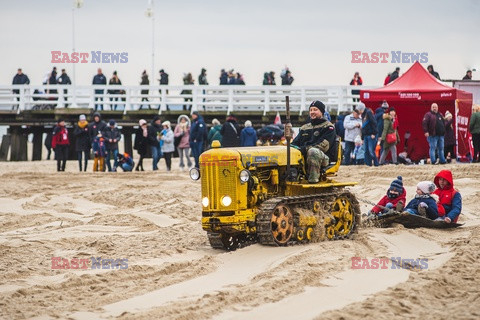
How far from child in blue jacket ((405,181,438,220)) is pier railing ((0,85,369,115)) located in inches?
771

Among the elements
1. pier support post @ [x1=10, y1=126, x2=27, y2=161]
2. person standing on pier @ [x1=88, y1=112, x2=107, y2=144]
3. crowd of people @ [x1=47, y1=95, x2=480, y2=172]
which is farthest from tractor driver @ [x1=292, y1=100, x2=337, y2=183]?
pier support post @ [x1=10, y1=126, x2=27, y2=161]

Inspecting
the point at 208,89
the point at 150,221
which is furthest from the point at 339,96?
the point at 150,221

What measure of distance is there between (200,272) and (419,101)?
17131mm

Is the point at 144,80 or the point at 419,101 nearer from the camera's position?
the point at 419,101

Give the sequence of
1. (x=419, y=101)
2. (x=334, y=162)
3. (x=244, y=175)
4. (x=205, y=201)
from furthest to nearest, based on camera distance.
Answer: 1. (x=419, y=101)
2. (x=334, y=162)
3. (x=205, y=201)
4. (x=244, y=175)

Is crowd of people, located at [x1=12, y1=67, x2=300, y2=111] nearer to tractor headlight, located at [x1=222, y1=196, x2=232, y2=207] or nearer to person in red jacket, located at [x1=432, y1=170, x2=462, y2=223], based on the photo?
person in red jacket, located at [x1=432, y1=170, x2=462, y2=223]

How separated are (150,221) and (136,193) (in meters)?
3.57

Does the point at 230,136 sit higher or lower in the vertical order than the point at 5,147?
higher

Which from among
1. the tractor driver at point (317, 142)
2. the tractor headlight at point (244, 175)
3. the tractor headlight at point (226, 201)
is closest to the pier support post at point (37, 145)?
the tractor driver at point (317, 142)

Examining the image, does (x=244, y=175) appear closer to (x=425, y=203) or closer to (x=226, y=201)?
(x=226, y=201)

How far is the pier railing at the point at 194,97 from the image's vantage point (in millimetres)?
36406

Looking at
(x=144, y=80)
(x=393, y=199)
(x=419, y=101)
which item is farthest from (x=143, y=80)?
(x=393, y=199)

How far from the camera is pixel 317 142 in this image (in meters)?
14.3

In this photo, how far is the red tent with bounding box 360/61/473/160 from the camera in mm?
27125
